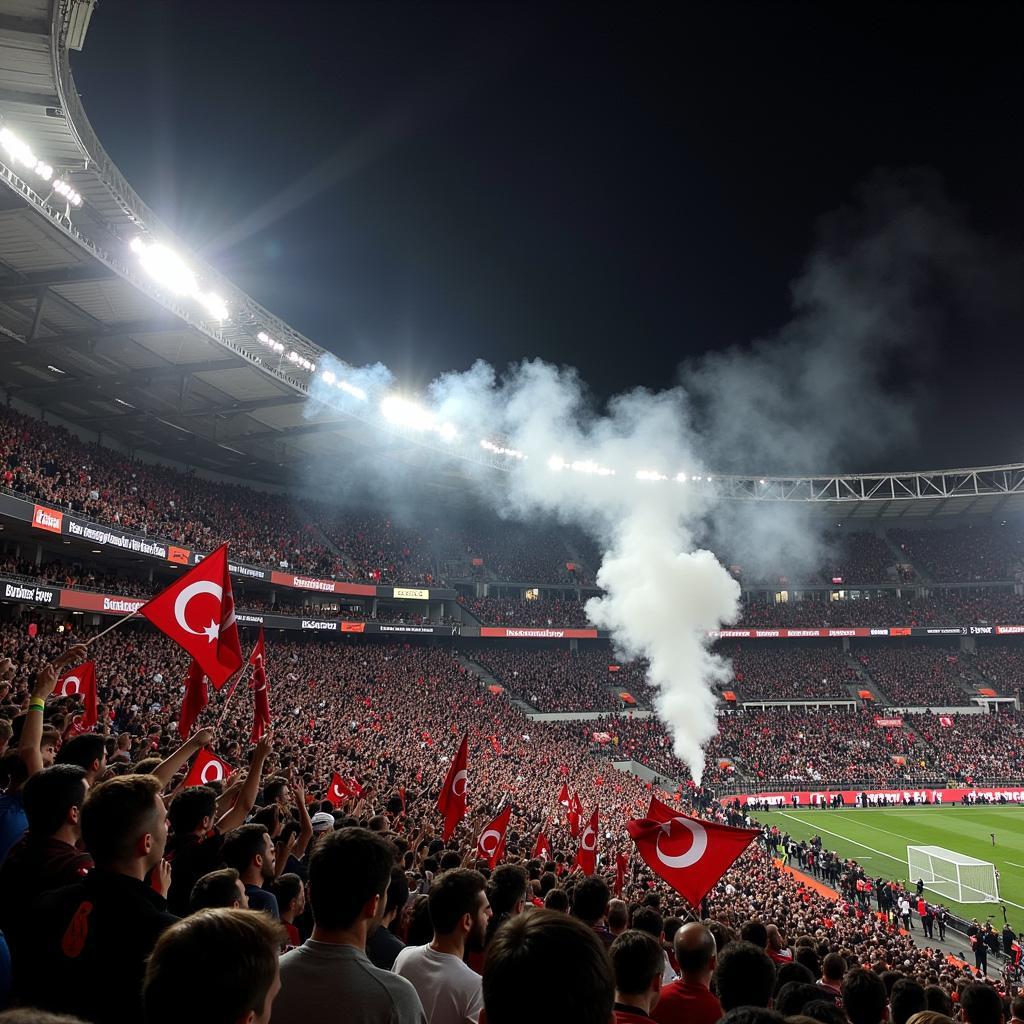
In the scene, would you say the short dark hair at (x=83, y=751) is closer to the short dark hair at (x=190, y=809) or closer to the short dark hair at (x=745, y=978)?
the short dark hair at (x=190, y=809)

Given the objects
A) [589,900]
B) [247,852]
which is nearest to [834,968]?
[589,900]

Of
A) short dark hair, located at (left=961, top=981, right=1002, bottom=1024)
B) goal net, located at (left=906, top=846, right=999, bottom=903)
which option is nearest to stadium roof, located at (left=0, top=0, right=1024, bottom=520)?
short dark hair, located at (left=961, top=981, right=1002, bottom=1024)

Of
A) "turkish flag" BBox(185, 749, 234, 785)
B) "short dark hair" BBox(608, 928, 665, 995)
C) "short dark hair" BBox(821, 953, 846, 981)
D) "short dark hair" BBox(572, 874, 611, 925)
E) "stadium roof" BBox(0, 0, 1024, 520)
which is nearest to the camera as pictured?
"short dark hair" BBox(608, 928, 665, 995)

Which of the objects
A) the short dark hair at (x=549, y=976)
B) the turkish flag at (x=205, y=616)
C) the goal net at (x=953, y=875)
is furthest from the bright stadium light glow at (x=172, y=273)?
the goal net at (x=953, y=875)

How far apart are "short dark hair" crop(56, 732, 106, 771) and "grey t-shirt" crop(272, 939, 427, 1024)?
2550mm

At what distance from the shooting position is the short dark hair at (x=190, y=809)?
466 cm

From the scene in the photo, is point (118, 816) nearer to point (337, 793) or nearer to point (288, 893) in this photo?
point (288, 893)

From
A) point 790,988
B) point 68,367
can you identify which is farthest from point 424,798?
point 68,367

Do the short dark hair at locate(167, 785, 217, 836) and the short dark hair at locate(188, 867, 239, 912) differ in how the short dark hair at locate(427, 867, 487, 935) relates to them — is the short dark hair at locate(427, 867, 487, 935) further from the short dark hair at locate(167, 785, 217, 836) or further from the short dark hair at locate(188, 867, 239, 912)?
the short dark hair at locate(167, 785, 217, 836)

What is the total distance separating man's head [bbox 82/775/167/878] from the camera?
2.85 meters

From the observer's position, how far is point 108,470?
34.0 metres

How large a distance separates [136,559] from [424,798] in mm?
20736

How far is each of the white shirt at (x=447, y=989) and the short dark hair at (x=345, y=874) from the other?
32.4 inches

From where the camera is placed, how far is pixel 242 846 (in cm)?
415
